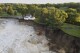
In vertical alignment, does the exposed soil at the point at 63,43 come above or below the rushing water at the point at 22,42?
above

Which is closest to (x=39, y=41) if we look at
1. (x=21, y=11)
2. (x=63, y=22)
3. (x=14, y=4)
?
(x=63, y=22)

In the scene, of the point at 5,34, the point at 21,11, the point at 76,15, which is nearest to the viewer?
the point at 5,34

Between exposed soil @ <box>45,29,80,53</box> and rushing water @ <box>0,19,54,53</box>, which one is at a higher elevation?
exposed soil @ <box>45,29,80,53</box>

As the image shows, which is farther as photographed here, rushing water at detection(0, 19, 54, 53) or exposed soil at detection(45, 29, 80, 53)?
rushing water at detection(0, 19, 54, 53)

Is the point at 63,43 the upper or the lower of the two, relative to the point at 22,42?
upper

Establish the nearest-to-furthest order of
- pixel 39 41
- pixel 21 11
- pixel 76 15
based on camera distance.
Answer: pixel 39 41
pixel 76 15
pixel 21 11

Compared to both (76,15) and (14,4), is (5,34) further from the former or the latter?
(14,4)

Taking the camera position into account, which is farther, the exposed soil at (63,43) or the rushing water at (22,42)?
the rushing water at (22,42)

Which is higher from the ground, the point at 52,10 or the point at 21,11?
the point at 52,10

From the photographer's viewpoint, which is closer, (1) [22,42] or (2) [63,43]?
(2) [63,43]

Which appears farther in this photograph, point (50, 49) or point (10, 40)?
point (10, 40)
